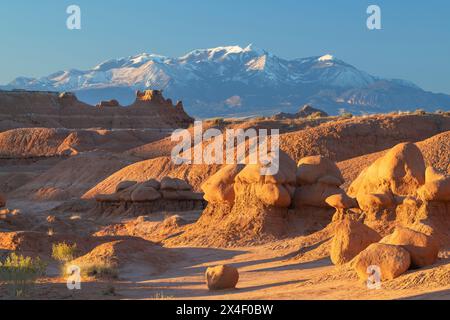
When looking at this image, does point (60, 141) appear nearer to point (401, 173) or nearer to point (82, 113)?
point (82, 113)

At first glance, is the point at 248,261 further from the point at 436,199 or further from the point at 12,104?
the point at 12,104

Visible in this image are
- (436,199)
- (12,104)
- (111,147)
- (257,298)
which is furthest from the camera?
(12,104)

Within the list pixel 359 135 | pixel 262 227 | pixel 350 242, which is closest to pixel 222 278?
pixel 350 242

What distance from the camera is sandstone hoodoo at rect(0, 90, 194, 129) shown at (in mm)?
78312

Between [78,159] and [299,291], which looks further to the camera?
[78,159]

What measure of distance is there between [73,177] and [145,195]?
15.4 meters

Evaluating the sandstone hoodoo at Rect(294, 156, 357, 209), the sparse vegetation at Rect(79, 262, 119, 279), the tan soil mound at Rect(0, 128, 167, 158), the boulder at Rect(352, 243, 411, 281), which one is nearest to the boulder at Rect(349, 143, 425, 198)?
the sandstone hoodoo at Rect(294, 156, 357, 209)

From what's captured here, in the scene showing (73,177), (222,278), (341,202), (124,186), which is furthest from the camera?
(73,177)

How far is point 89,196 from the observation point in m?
37.7

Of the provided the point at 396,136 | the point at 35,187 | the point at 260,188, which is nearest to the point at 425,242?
the point at 260,188

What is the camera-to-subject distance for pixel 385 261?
12.0 meters

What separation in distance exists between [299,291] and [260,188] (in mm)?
8157

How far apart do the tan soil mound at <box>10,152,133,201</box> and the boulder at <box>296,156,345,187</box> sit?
2089 cm

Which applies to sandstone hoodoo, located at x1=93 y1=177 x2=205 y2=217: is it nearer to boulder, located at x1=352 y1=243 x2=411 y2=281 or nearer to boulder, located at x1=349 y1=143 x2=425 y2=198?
boulder, located at x1=349 y1=143 x2=425 y2=198
